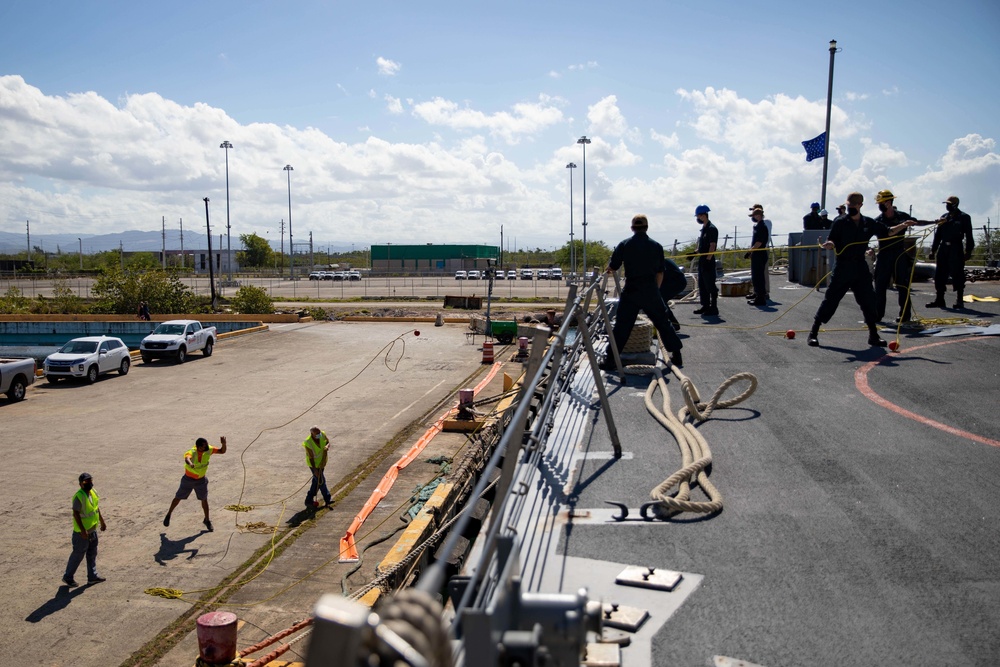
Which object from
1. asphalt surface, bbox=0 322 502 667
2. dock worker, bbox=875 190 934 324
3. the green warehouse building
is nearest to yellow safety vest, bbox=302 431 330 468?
asphalt surface, bbox=0 322 502 667

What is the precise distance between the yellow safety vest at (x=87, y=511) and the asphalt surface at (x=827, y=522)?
777cm

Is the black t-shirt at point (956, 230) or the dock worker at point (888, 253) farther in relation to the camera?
the black t-shirt at point (956, 230)

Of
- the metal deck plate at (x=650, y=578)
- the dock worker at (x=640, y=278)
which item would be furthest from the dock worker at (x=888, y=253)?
the metal deck plate at (x=650, y=578)

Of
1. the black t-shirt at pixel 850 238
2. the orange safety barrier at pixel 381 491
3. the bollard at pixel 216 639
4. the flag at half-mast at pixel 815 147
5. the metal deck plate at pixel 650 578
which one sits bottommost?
the orange safety barrier at pixel 381 491

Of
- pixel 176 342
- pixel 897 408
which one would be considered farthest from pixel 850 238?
pixel 176 342

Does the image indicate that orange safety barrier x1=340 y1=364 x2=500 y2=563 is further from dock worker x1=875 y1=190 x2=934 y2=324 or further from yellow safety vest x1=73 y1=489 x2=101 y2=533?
dock worker x1=875 y1=190 x2=934 y2=324

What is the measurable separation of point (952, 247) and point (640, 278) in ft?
30.8

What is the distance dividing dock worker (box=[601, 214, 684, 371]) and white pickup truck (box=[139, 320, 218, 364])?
1069 inches

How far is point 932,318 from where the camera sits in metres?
13.4

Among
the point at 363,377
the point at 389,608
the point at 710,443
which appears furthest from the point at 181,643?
the point at 363,377

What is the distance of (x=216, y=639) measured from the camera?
26.7 ft

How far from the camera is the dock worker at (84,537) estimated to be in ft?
35.1

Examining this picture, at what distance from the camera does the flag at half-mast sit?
26781 mm

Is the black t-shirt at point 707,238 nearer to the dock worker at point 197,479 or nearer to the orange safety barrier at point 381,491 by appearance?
the orange safety barrier at point 381,491
